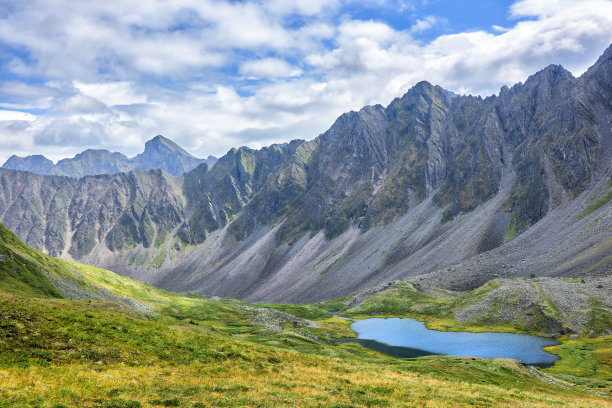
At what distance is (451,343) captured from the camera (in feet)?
310

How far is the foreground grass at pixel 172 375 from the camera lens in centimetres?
2427

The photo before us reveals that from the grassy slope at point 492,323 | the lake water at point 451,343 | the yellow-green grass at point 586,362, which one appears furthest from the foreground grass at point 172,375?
the lake water at point 451,343

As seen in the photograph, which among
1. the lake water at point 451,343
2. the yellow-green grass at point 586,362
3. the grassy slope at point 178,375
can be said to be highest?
the grassy slope at point 178,375

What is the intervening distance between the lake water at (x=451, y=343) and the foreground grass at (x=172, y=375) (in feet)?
123

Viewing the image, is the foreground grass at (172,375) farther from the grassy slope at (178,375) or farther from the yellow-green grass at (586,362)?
the yellow-green grass at (586,362)

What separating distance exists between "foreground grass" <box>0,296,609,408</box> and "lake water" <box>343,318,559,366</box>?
37534mm

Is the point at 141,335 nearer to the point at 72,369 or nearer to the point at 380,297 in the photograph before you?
the point at 72,369

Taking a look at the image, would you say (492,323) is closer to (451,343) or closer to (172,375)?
(451,343)

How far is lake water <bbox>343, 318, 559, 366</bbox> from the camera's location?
8119 cm

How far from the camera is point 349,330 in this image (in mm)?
121500

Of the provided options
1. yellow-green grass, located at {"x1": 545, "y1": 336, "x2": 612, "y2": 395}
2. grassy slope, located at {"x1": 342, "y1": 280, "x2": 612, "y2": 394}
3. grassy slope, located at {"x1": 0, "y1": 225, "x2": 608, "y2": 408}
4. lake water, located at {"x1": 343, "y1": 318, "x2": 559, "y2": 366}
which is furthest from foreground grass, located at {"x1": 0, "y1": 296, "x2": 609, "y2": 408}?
lake water, located at {"x1": 343, "y1": 318, "x2": 559, "y2": 366}

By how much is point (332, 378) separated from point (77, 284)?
225 ft

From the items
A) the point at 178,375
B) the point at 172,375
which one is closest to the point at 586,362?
the point at 178,375

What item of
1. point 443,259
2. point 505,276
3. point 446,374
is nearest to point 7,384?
point 446,374
